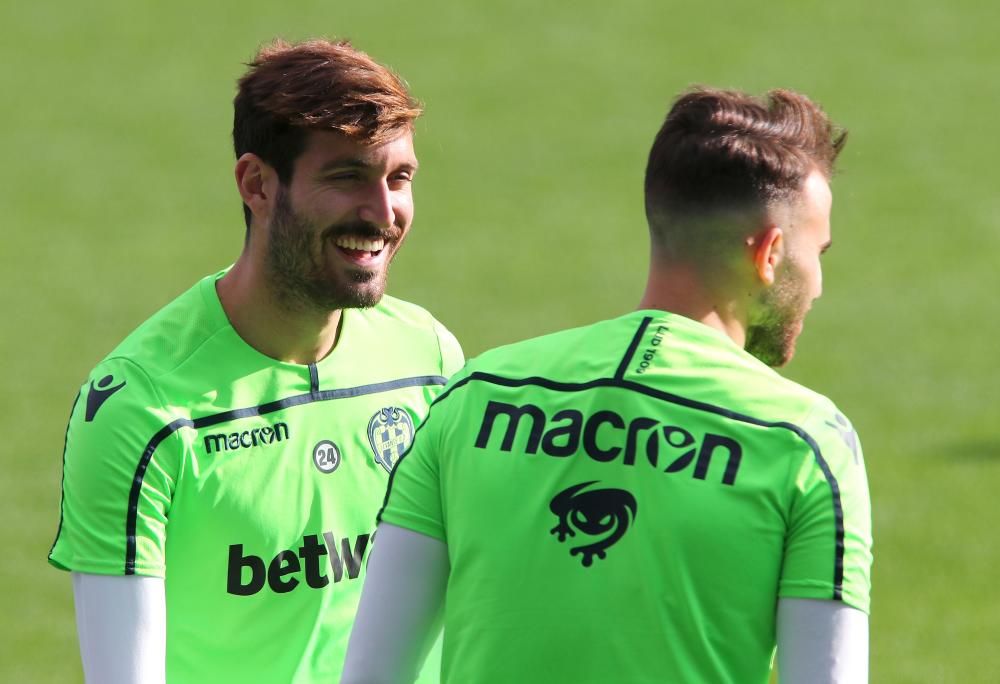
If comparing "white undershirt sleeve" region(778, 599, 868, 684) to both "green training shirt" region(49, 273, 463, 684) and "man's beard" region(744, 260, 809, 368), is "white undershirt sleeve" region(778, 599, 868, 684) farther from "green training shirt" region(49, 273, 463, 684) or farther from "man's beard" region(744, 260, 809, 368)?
"green training shirt" region(49, 273, 463, 684)

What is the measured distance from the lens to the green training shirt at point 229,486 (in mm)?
3725

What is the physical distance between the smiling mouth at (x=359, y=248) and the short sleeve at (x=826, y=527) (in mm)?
1482

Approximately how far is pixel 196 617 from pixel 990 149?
17428mm

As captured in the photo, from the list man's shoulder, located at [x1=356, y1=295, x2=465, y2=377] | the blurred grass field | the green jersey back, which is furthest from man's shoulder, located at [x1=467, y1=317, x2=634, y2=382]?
the blurred grass field

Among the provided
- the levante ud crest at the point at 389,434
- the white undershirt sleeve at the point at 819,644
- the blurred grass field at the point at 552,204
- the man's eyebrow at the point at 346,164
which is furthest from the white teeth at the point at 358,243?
the blurred grass field at the point at 552,204

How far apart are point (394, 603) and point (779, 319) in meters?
0.91

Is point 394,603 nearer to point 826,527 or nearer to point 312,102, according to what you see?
point 826,527

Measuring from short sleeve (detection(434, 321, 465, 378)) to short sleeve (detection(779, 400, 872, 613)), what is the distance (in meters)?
1.70

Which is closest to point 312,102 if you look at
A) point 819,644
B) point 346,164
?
point 346,164

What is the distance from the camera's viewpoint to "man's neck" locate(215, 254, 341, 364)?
4117mm

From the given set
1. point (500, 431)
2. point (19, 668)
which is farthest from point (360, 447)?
point (19, 668)

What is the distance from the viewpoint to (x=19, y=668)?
9.59 m

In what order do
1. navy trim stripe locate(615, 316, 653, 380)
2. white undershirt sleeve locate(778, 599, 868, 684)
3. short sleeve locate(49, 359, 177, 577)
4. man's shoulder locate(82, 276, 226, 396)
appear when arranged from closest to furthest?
white undershirt sleeve locate(778, 599, 868, 684) → navy trim stripe locate(615, 316, 653, 380) → short sleeve locate(49, 359, 177, 577) → man's shoulder locate(82, 276, 226, 396)

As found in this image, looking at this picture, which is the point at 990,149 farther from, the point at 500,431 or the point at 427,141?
the point at 500,431
